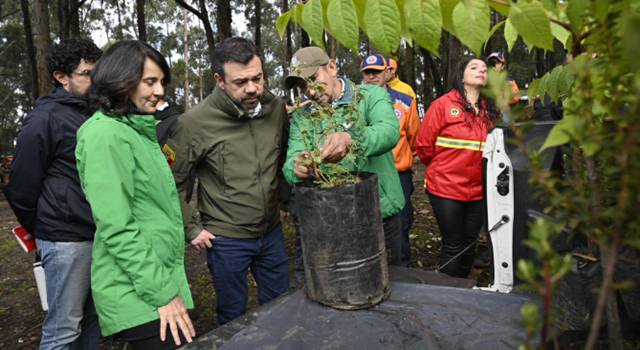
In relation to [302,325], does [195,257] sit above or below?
below

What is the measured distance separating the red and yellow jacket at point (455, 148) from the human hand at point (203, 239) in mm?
1881

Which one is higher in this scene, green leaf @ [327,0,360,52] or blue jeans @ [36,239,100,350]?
green leaf @ [327,0,360,52]

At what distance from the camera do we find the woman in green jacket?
1.85m

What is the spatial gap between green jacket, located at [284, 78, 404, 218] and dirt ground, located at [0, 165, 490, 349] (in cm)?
197

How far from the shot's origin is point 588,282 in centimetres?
126

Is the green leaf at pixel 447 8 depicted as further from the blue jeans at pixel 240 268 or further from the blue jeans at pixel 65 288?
the blue jeans at pixel 65 288

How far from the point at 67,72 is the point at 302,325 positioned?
2.05 m

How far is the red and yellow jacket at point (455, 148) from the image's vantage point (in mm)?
3689

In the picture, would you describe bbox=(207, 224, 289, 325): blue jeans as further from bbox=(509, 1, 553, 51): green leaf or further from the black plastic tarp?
bbox=(509, 1, 553, 51): green leaf

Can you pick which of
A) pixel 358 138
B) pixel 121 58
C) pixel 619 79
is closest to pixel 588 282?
pixel 619 79

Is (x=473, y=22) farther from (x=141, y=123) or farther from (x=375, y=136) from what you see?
(x=141, y=123)

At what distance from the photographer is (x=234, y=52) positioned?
100 inches

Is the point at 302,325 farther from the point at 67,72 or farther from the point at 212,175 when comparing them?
the point at 67,72

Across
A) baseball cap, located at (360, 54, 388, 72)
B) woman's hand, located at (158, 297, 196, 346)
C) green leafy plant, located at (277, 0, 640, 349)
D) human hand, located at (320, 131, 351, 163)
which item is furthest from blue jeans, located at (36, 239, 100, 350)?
baseball cap, located at (360, 54, 388, 72)
